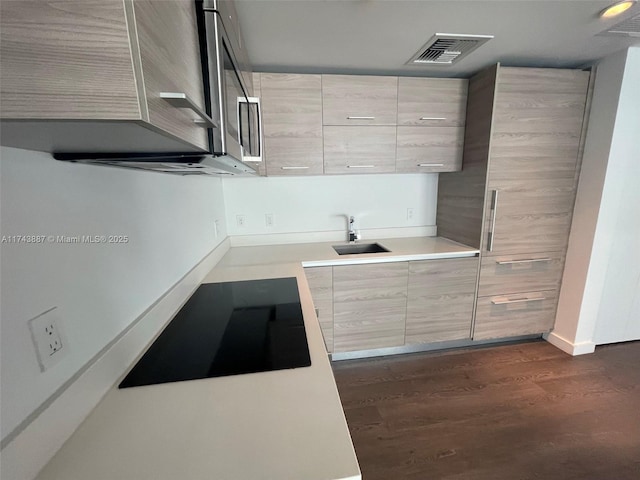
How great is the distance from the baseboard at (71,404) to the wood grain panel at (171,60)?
61cm

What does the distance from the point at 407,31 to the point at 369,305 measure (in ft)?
5.72

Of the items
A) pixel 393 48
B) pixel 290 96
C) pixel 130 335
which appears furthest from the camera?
pixel 290 96

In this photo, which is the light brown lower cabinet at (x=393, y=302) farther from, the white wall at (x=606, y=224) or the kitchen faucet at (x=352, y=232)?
the white wall at (x=606, y=224)

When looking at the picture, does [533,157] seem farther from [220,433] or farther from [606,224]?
[220,433]

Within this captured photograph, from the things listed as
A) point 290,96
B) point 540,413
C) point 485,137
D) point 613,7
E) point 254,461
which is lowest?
point 540,413

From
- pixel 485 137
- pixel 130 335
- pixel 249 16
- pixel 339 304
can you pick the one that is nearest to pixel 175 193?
pixel 130 335

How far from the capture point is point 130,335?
0.81m

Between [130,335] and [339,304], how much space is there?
4.56 ft

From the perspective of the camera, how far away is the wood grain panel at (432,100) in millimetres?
1946

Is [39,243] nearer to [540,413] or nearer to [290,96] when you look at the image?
[290,96]

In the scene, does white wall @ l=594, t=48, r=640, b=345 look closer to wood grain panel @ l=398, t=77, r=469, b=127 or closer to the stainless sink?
wood grain panel @ l=398, t=77, r=469, b=127

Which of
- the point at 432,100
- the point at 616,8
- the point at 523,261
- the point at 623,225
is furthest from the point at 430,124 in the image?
the point at 623,225

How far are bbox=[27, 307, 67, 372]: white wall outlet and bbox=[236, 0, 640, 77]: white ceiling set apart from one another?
55.2 inches

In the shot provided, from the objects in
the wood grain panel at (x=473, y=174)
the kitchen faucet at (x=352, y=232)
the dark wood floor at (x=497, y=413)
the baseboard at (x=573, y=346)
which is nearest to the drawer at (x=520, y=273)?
the wood grain panel at (x=473, y=174)
